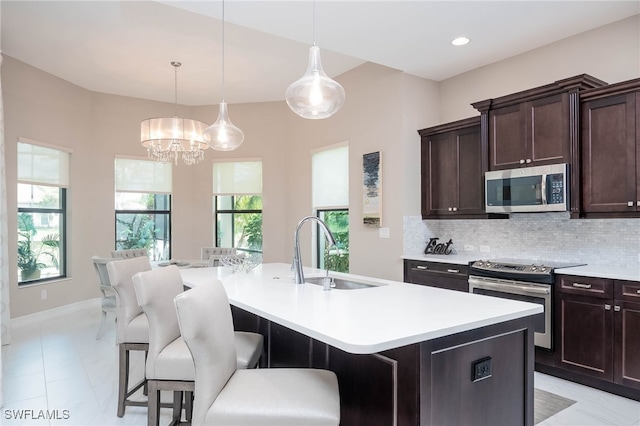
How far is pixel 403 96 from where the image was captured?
4.68m

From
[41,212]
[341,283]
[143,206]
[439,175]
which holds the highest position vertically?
[439,175]

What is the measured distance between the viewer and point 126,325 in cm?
259

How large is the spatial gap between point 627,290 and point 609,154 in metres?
1.10

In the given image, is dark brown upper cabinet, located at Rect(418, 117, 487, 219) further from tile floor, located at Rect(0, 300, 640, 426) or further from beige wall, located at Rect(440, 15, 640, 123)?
tile floor, located at Rect(0, 300, 640, 426)

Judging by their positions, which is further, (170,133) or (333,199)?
(333,199)

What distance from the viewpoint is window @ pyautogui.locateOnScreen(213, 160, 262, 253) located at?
6.85 metres

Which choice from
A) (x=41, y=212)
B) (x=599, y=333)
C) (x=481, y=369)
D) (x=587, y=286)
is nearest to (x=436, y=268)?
(x=587, y=286)

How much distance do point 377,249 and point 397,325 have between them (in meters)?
3.45

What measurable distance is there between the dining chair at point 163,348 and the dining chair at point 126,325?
46 centimetres

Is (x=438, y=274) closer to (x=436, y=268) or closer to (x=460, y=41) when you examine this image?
(x=436, y=268)

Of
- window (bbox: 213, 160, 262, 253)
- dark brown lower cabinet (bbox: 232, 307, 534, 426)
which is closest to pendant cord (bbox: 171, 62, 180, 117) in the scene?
window (bbox: 213, 160, 262, 253)

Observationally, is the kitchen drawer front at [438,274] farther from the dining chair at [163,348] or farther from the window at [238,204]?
the window at [238,204]

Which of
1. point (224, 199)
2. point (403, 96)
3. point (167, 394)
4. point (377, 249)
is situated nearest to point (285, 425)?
point (167, 394)

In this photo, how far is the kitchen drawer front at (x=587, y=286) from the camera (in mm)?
3002
